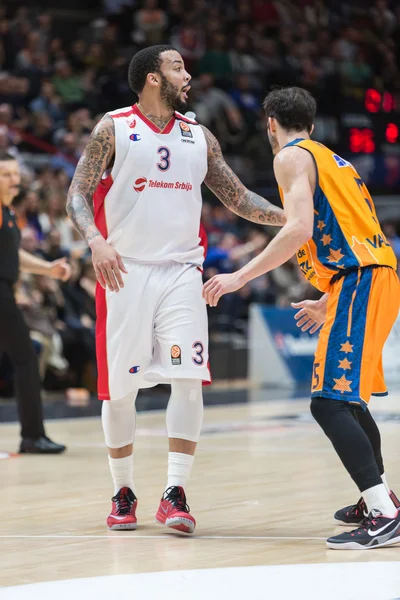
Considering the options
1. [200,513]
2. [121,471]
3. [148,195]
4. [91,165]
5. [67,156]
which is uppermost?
[91,165]

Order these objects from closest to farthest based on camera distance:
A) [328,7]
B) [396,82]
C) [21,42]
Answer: [21,42] → [396,82] → [328,7]

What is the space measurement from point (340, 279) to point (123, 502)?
1.42 meters

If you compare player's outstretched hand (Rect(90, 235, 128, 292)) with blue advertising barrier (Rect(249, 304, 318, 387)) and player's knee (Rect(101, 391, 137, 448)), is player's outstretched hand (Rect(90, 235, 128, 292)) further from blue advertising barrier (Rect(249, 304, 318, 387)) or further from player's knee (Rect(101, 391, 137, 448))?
blue advertising barrier (Rect(249, 304, 318, 387))

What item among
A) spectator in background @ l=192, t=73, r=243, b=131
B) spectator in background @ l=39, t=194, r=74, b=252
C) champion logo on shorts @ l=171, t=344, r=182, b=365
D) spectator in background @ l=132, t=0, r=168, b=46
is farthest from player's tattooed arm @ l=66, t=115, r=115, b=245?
spectator in background @ l=132, t=0, r=168, b=46

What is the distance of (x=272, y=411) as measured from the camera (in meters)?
11.1

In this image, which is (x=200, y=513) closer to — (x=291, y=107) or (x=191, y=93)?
(x=291, y=107)

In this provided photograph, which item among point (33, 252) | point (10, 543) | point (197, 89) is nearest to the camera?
point (10, 543)

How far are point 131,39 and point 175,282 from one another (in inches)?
626

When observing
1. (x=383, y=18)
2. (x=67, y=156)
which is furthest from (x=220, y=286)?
(x=383, y=18)

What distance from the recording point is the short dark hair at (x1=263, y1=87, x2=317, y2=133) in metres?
4.69

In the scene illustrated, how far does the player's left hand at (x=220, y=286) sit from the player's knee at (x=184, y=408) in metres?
0.62

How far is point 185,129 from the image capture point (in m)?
5.13

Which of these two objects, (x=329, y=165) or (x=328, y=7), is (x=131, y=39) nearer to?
(x=328, y=7)

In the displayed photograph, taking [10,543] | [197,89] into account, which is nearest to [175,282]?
[10,543]
